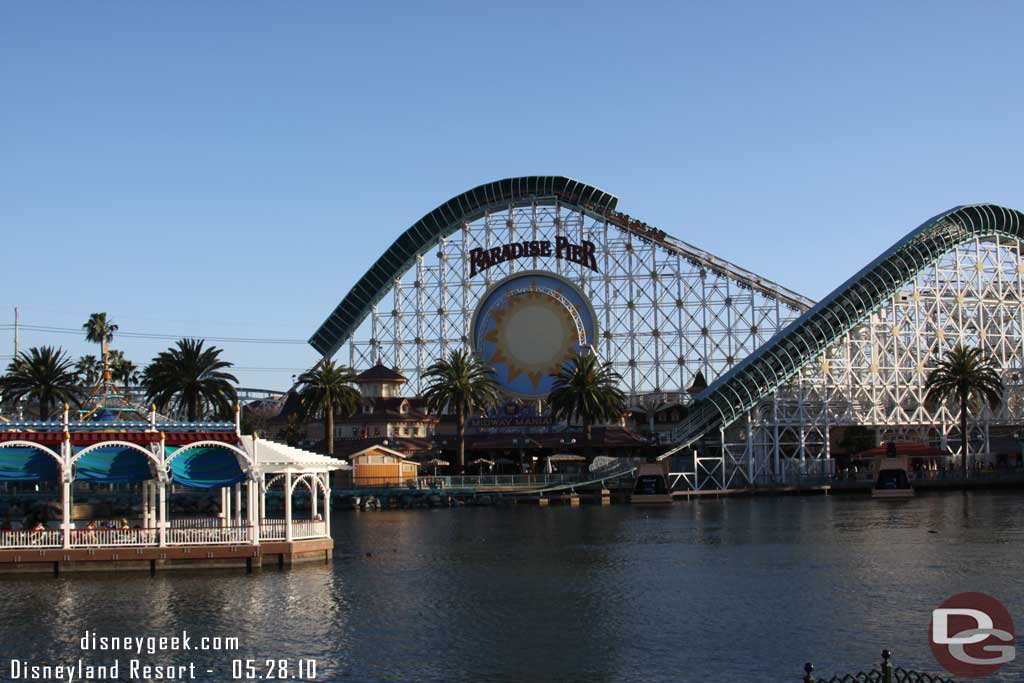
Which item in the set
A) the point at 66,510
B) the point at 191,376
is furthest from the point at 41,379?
the point at 66,510

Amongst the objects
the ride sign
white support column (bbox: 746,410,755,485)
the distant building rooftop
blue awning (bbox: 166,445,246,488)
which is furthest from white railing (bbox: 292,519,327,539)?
the distant building rooftop

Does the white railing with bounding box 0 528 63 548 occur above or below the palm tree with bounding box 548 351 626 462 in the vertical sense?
below

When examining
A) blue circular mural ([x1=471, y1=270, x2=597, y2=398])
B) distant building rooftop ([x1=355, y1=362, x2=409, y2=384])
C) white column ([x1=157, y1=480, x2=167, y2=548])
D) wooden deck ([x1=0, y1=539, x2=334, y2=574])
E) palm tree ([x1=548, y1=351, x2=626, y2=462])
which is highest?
blue circular mural ([x1=471, y1=270, x2=597, y2=398])

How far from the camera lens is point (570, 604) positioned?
39.2 meters

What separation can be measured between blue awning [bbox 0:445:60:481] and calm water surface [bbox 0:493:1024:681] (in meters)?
4.19

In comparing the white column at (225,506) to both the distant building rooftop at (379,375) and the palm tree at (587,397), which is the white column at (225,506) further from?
the distant building rooftop at (379,375)

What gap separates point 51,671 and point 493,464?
8061cm

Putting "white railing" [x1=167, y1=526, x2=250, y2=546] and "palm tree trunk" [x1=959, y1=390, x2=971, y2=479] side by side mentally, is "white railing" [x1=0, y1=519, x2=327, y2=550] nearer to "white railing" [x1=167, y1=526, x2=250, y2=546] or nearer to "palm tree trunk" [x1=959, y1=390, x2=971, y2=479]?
"white railing" [x1=167, y1=526, x2=250, y2=546]

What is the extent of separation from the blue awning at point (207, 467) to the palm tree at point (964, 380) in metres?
66.0

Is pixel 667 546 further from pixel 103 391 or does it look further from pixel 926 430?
pixel 926 430

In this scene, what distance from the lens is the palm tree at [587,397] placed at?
334ft

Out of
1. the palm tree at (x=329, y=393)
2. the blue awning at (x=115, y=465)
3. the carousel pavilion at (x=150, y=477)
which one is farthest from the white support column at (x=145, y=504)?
the palm tree at (x=329, y=393)

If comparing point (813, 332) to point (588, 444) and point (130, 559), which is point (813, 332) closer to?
point (588, 444)

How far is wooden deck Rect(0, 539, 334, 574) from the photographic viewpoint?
152 feet
